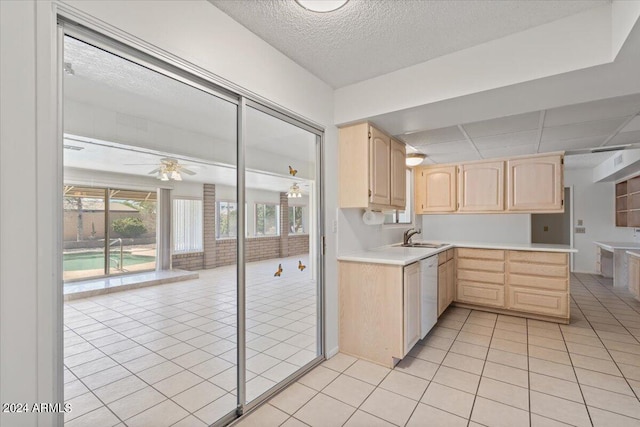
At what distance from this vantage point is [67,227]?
48.4 inches

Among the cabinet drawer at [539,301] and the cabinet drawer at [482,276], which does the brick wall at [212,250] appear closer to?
the cabinet drawer at [482,276]

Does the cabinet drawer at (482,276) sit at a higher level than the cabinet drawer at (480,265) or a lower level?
lower

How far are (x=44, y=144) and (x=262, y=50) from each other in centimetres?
144

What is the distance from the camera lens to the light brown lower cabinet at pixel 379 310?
2.47 m

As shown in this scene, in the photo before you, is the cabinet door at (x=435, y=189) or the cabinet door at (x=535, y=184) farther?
the cabinet door at (x=435, y=189)

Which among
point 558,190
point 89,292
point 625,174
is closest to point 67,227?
point 89,292

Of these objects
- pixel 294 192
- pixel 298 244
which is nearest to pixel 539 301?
pixel 298 244

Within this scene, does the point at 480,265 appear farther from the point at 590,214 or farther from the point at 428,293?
the point at 590,214

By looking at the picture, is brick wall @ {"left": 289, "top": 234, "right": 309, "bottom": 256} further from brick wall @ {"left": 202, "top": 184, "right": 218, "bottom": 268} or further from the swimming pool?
the swimming pool

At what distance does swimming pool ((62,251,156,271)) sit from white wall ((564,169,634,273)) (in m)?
7.95

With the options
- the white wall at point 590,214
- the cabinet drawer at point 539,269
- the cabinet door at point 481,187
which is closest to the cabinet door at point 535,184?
the cabinet door at point 481,187

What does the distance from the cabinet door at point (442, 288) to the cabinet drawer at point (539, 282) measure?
2.91 ft

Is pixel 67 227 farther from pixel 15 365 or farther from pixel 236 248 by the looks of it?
pixel 236 248

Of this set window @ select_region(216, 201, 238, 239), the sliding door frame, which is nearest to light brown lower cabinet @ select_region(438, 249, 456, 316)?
the sliding door frame
